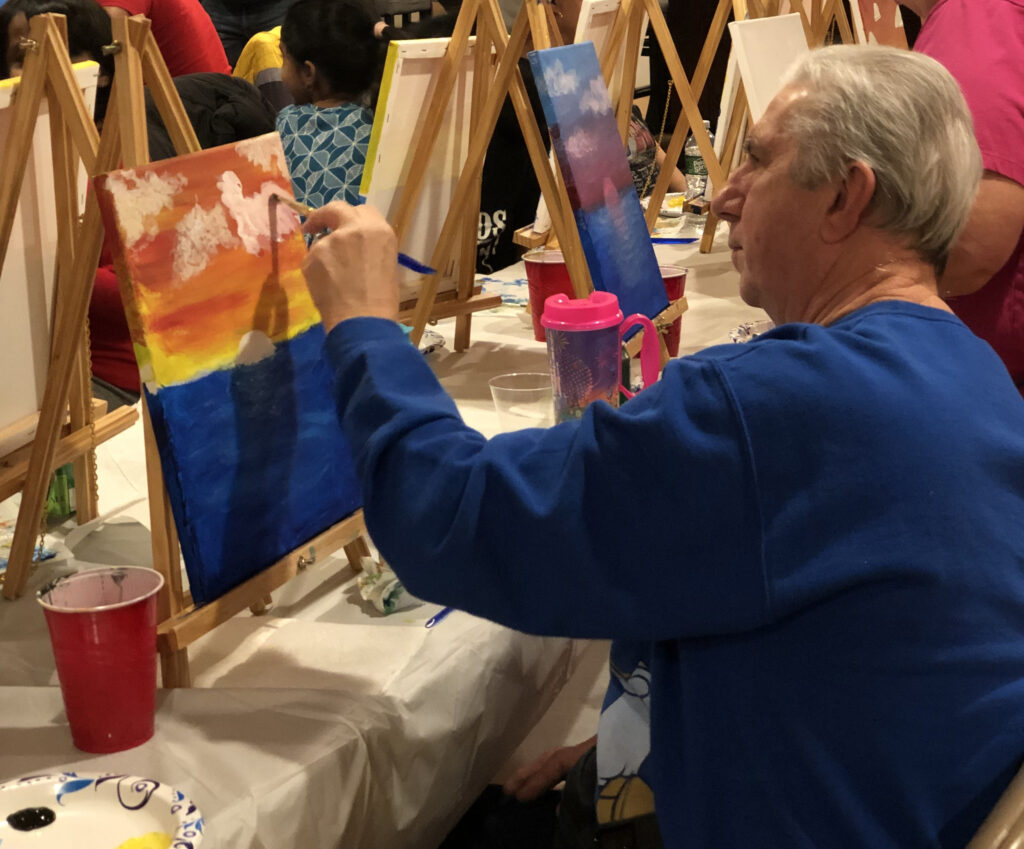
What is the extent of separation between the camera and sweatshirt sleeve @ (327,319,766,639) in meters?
0.83

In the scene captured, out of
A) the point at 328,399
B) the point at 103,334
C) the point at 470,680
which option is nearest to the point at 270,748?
the point at 470,680

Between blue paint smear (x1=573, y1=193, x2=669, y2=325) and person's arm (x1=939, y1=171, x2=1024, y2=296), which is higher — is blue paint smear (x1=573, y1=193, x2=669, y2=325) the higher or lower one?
the lower one

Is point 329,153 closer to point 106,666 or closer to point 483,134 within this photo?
point 483,134

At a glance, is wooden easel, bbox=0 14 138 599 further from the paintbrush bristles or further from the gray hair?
the gray hair

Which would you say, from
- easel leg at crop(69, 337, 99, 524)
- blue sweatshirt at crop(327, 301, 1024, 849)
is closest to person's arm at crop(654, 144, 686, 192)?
easel leg at crop(69, 337, 99, 524)

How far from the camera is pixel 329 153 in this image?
3045mm

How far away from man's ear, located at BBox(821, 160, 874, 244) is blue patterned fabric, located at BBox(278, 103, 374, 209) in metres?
2.17

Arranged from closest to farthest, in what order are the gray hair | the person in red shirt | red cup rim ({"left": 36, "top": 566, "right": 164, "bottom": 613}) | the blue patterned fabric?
1. the gray hair
2. red cup rim ({"left": 36, "top": 566, "right": 164, "bottom": 613})
3. the blue patterned fabric
4. the person in red shirt

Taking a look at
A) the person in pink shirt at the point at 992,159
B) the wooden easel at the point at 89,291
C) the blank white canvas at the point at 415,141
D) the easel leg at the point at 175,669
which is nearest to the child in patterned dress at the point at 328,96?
the blank white canvas at the point at 415,141

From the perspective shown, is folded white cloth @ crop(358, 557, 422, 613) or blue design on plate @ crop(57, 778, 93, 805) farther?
folded white cloth @ crop(358, 557, 422, 613)

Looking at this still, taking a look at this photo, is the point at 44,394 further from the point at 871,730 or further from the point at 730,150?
the point at 730,150

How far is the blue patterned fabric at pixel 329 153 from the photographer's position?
3041mm

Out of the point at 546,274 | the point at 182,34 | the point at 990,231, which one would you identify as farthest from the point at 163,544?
the point at 182,34

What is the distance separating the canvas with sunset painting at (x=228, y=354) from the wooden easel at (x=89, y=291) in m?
0.03
